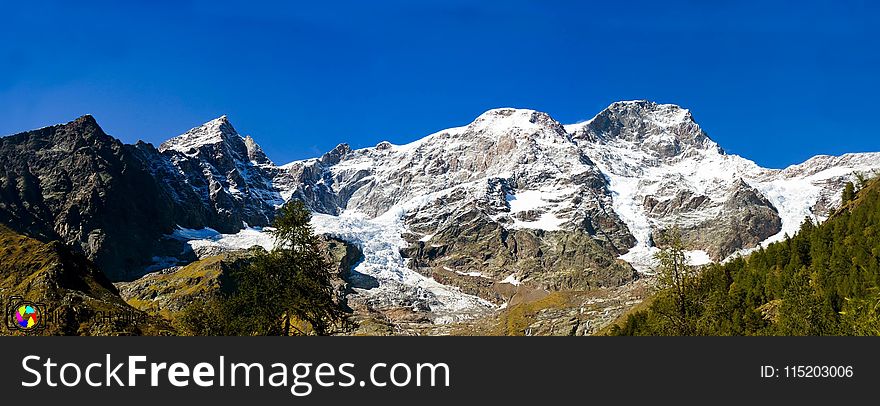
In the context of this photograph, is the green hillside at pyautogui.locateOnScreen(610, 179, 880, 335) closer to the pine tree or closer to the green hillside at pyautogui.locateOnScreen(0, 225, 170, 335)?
the pine tree

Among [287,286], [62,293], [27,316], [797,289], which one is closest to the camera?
[287,286]

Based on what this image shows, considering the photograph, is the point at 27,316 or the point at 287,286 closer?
the point at 287,286

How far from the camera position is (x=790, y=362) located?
22859mm

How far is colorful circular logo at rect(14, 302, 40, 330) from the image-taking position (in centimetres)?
4238

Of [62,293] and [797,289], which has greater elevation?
[62,293]

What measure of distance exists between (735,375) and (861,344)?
481cm

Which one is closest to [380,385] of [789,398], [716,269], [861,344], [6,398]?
[6,398]

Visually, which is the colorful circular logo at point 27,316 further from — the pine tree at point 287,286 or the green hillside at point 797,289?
the green hillside at point 797,289

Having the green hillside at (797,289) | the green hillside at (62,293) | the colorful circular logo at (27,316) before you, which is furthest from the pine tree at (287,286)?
the green hillside at (797,289)

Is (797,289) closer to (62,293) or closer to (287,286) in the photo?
(287,286)

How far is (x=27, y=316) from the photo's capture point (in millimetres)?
43906

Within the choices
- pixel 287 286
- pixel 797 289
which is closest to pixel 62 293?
pixel 287 286

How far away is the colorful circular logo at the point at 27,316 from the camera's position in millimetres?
42375

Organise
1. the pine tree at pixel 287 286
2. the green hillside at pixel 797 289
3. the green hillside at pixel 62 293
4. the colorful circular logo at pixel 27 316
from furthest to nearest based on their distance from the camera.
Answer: the green hillside at pixel 62 293
the colorful circular logo at pixel 27 316
the green hillside at pixel 797 289
the pine tree at pixel 287 286
